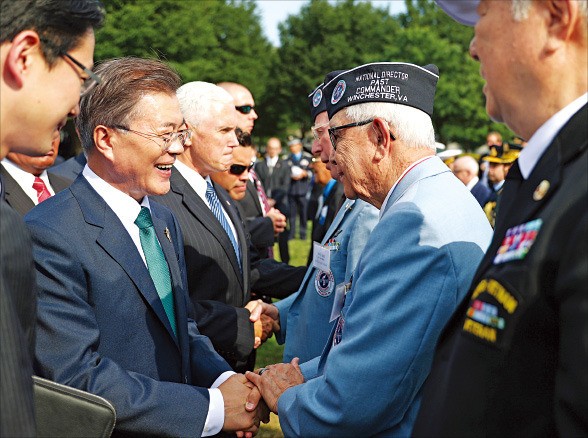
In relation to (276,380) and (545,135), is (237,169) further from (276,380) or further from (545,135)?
(545,135)

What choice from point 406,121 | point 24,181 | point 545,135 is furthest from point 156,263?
point 24,181

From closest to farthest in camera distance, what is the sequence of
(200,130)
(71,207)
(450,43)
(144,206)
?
(71,207) → (144,206) → (200,130) → (450,43)

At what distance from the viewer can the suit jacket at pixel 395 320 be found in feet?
7.39

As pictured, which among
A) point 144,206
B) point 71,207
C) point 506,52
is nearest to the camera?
point 506,52

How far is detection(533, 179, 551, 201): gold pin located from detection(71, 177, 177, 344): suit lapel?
70.1 inches

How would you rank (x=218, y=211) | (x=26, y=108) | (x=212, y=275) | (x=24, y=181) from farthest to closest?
(x=24, y=181), (x=218, y=211), (x=212, y=275), (x=26, y=108)

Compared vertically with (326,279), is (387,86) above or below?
above

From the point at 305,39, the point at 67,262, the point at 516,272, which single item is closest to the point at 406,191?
the point at 516,272

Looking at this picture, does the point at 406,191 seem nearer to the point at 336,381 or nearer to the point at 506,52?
the point at 336,381

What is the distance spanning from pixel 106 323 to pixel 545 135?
1856 millimetres

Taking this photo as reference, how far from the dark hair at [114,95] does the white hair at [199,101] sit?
1.61 metres

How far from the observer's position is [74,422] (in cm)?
218

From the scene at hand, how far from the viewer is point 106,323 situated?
2754mm

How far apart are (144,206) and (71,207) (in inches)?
17.3
